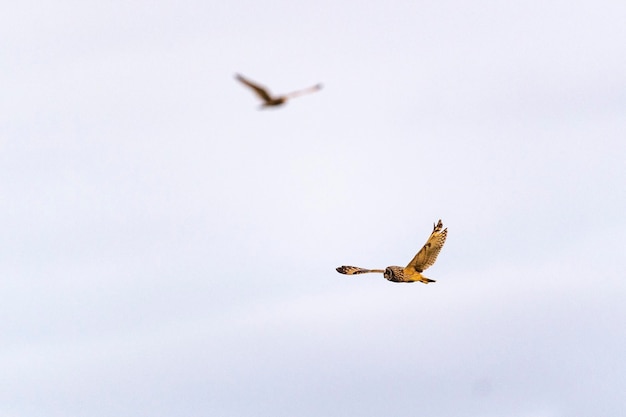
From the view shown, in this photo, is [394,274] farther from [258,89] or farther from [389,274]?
[258,89]

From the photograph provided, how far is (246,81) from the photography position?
63750 millimetres

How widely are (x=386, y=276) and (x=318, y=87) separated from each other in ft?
116

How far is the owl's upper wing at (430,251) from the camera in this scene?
9362 centimetres

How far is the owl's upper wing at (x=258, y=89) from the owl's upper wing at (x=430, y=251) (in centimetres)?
2880

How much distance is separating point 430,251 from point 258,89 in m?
31.4

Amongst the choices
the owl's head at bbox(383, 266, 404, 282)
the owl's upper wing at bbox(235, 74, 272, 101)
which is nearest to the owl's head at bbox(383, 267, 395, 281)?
the owl's head at bbox(383, 266, 404, 282)

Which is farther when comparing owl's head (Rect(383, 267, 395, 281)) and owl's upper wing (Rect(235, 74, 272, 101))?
owl's head (Rect(383, 267, 395, 281))

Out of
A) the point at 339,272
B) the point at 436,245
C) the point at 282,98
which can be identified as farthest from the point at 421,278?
the point at 282,98

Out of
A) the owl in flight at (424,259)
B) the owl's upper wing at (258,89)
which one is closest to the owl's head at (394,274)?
the owl in flight at (424,259)

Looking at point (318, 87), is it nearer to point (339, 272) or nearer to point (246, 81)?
point (246, 81)

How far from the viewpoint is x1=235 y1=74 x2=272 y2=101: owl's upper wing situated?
207ft

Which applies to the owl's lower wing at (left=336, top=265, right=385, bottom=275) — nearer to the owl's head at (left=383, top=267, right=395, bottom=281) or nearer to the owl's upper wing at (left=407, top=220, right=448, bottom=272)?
the owl's head at (left=383, top=267, right=395, bottom=281)

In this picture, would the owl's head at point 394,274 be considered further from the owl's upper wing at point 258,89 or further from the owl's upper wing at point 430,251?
the owl's upper wing at point 258,89

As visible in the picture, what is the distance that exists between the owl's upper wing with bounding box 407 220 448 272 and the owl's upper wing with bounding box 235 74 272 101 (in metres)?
28.8
